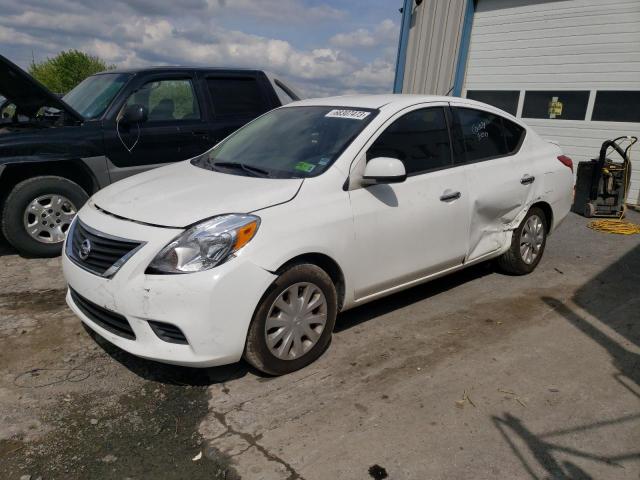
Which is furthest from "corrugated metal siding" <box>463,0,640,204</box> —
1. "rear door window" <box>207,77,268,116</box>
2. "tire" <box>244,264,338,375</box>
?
"tire" <box>244,264,338,375</box>

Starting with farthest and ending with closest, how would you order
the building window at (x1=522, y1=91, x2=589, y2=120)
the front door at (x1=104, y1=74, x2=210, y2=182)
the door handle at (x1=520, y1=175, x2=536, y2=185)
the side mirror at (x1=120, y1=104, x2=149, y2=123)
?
the building window at (x1=522, y1=91, x2=589, y2=120), the front door at (x1=104, y1=74, x2=210, y2=182), the side mirror at (x1=120, y1=104, x2=149, y2=123), the door handle at (x1=520, y1=175, x2=536, y2=185)

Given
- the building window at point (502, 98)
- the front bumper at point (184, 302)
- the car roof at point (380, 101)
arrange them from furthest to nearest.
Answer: the building window at point (502, 98), the car roof at point (380, 101), the front bumper at point (184, 302)

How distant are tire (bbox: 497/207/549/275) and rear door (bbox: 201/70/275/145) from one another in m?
3.27

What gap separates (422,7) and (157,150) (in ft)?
25.1

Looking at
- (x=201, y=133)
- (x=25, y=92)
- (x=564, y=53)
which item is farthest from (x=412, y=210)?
(x=564, y=53)

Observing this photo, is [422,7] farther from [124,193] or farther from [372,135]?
[124,193]

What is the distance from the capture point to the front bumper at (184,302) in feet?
8.55

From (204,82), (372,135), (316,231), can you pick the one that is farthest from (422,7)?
(316,231)

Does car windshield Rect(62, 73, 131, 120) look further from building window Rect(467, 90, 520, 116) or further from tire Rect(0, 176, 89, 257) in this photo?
building window Rect(467, 90, 520, 116)

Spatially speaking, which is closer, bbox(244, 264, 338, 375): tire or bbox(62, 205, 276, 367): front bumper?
bbox(62, 205, 276, 367): front bumper

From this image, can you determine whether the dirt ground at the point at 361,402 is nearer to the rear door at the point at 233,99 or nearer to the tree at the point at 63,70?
the rear door at the point at 233,99

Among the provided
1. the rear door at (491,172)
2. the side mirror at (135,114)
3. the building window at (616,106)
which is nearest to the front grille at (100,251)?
the side mirror at (135,114)

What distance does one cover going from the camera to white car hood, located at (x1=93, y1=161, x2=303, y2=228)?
284cm

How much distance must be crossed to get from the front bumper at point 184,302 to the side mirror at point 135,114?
8.65ft
